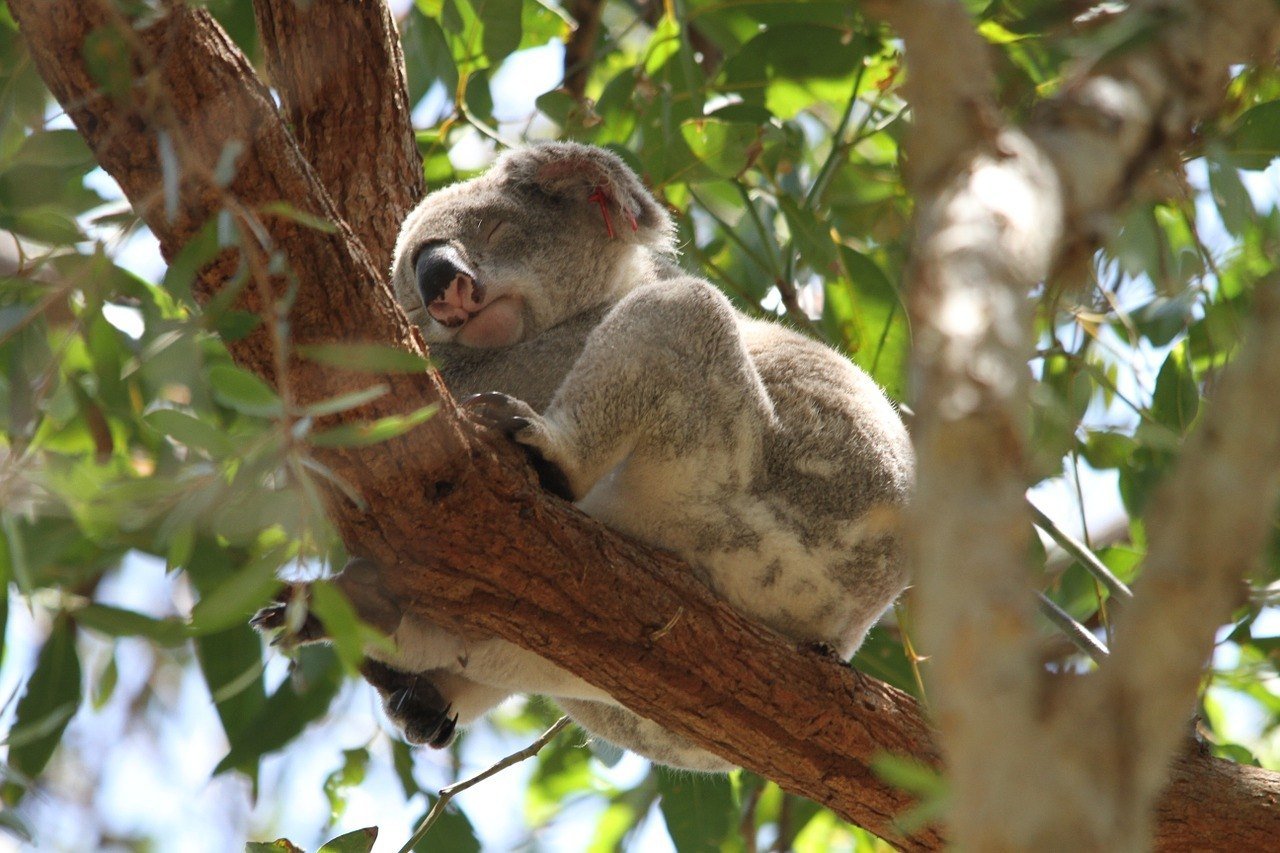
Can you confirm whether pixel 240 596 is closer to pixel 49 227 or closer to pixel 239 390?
pixel 239 390

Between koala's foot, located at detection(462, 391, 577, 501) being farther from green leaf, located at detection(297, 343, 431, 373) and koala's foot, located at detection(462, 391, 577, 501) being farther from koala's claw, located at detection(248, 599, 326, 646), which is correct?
green leaf, located at detection(297, 343, 431, 373)

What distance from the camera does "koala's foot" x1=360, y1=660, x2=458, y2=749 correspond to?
286cm

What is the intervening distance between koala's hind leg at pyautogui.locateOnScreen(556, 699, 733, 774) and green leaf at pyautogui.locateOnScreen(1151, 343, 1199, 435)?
138 centimetres

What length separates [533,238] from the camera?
3246 mm

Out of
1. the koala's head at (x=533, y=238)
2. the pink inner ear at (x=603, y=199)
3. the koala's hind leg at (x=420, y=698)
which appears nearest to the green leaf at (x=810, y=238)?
the koala's head at (x=533, y=238)

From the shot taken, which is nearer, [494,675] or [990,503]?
[990,503]

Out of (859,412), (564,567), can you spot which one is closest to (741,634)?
(564,567)

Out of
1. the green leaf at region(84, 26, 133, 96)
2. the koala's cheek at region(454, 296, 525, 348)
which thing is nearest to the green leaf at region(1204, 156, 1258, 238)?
the green leaf at region(84, 26, 133, 96)

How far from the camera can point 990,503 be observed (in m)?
0.84

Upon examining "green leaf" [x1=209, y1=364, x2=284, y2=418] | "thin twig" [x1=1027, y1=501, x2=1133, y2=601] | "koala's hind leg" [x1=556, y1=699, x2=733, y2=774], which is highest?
"green leaf" [x1=209, y1=364, x2=284, y2=418]

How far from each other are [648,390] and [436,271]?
700mm

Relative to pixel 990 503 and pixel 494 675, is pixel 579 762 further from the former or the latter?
pixel 990 503

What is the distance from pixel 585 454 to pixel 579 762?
2.20 metres

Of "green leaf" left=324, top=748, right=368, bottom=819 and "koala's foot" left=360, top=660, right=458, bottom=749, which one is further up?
"koala's foot" left=360, top=660, right=458, bottom=749
